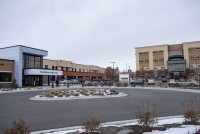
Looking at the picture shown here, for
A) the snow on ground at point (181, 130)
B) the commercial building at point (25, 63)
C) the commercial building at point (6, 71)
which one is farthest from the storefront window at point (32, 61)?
the snow on ground at point (181, 130)

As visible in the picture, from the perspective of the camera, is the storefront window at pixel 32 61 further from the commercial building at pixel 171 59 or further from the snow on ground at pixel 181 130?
the commercial building at pixel 171 59

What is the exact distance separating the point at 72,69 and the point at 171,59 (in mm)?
45910

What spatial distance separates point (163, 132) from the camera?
27.5 feet

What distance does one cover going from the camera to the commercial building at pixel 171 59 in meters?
93.2

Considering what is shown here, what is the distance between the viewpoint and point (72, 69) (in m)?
104

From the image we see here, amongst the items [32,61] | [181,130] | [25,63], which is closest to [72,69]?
[32,61]

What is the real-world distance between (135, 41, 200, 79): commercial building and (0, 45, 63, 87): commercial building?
5863cm

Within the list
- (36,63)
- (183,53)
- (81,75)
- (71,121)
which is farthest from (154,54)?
(71,121)

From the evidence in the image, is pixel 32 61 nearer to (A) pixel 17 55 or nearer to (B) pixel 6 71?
(A) pixel 17 55

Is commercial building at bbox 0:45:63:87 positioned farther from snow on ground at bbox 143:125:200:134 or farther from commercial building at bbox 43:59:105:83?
snow on ground at bbox 143:125:200:134

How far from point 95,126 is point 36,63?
52.1 meters

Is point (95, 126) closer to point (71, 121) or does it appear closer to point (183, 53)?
point (71, 121)

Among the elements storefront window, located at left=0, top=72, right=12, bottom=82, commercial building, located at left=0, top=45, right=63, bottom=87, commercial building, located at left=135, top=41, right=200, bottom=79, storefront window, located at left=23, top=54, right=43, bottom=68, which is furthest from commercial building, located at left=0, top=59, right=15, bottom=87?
commercial building, located at left=135, top=41, right=200, bottom=79

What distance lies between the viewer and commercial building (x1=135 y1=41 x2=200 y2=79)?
93.2 metres
